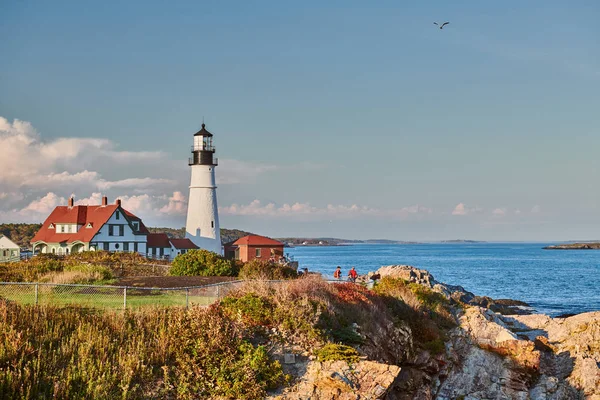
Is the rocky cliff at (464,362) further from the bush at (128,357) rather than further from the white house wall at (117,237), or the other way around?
the white house wall at (117,237)

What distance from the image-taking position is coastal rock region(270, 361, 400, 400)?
12.2 m

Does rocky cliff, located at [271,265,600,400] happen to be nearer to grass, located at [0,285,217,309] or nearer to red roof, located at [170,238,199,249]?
grass, located at [0,285,217,309]

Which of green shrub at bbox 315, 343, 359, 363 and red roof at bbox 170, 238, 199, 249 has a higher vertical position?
red roof at bbox 170, 238, 199, 249

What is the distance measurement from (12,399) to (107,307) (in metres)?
6.09

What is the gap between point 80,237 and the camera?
59156 millimetres

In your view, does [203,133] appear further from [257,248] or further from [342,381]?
[342,381]

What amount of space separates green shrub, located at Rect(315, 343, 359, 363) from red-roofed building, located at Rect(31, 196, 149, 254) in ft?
160

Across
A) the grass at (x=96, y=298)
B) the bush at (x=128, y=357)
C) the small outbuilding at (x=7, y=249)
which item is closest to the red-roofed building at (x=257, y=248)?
the small outbuilding at (x=7, y=249)

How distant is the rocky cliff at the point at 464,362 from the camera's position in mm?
13344

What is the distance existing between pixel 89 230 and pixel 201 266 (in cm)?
3016

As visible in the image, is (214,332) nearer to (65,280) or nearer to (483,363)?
(483,363)

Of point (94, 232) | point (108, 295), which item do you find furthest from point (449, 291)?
point (94, 232)

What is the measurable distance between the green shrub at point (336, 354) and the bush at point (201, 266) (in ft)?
64.2

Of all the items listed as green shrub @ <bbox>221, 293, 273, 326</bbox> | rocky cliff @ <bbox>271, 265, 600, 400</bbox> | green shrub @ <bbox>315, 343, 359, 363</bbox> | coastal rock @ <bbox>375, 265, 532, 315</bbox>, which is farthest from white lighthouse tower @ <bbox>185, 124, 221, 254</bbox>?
green shrub @ <bbox>315, 343, 359, 363</bbox>
